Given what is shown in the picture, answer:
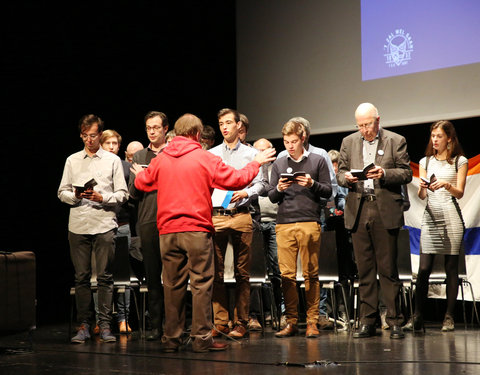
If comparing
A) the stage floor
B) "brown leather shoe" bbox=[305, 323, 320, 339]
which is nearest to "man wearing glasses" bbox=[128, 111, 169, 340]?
the stage floor

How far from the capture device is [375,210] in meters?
4.74

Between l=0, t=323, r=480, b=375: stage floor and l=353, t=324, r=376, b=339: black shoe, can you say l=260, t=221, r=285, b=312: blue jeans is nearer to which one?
l=0, t=323, r=480, b=375: stage floor

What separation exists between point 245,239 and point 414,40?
113 inches

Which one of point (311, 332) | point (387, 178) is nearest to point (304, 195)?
point (387, 178)

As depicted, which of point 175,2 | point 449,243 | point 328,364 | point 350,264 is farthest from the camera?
point 175,2

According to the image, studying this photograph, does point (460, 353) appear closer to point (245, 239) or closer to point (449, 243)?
point (449, 243)

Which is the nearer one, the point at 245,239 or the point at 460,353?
the point at 460,353

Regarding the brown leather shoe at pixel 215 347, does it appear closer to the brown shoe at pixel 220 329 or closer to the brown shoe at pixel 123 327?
the brown shoe at pixel 220 329

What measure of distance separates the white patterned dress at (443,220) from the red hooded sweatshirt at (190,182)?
6.04 ft

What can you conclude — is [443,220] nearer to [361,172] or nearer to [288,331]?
[361,172]

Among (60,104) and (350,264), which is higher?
(60,104)

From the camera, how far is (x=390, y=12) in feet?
21.1

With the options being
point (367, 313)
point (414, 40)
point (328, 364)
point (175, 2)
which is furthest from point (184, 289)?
point (175, 2)

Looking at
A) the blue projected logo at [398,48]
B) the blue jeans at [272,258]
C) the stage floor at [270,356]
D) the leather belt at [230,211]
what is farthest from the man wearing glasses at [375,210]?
the blue projected logo at [398,48]
